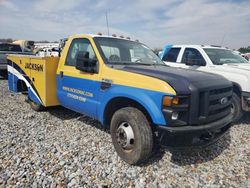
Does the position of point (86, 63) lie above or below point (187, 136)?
above

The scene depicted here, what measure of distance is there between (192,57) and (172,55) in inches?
34.7

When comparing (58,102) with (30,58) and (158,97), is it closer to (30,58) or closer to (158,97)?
(30,58)

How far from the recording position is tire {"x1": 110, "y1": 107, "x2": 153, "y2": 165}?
3227mm

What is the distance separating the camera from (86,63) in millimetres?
3912

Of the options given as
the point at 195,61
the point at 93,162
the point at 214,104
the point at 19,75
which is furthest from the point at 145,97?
the point at 19,75

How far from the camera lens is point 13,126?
16.1 feet

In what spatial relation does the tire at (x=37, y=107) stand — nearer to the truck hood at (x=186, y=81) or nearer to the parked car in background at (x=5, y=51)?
the truck hood at (x=186, y=81)

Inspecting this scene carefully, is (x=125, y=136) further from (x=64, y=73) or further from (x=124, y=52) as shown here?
(x=64, y=73)

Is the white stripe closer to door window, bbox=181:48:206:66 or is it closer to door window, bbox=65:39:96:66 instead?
door window, bbox=65:39:96:66

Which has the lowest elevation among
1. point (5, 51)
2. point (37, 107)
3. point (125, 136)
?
point (37, 107)

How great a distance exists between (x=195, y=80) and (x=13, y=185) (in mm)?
2734

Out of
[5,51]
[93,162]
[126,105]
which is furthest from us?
[5,51]

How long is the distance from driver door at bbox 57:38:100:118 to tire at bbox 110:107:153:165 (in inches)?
26.6

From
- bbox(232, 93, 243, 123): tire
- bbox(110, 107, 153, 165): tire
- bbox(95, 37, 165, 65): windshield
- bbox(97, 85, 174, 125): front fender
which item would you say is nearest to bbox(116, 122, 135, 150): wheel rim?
bbox(110, 107, 153, 165): tire
